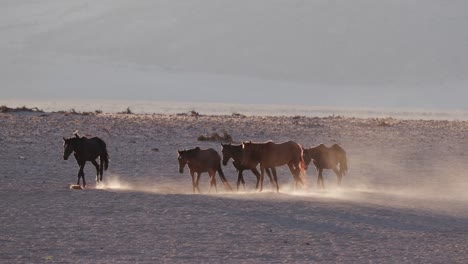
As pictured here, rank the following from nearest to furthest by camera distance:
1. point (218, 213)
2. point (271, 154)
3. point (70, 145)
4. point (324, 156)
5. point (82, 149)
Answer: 1. point (218, 213)
2. point (271, 154)
3. point (70, 145)
4. point (82, 149)
5. point (324, 156)

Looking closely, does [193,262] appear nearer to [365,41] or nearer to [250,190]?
[250,190]

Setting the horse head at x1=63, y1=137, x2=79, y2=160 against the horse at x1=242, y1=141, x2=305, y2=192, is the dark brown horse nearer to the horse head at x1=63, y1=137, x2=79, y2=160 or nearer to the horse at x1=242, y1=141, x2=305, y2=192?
the horse at x1=242, y1=141, x2=305, y2=192

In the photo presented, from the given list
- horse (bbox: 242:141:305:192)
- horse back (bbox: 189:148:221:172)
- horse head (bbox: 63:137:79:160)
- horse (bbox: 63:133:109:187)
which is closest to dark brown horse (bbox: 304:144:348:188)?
horse (bbox: 242:141:305:192)

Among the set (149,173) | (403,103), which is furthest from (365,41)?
(149,173)

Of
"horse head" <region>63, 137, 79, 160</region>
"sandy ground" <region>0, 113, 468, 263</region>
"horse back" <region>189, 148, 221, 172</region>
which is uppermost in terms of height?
"horse head" <region>63, 137, 79, 160</region>

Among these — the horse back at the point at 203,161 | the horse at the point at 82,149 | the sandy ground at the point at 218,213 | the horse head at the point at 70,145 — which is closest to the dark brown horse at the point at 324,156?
the sandy ground at the point at 218,213

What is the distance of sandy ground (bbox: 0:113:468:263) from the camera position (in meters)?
15.5

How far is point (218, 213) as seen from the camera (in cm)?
1842

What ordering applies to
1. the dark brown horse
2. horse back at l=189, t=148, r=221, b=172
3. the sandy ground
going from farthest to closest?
the dark brown horse, horse back at l=189, t=148, r=221, b=172, the sandy ground

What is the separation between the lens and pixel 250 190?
23062 mm

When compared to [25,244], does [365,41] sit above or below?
above

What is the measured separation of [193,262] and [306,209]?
15.6 feet

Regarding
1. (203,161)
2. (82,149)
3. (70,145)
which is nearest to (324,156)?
(203,161)

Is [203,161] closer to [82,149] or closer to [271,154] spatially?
[271,154]
